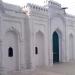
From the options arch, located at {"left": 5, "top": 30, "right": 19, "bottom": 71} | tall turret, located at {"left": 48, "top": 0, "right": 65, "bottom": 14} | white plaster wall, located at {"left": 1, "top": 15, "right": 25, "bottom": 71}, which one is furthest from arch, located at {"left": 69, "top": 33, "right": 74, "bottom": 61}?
arch, located at {"left": 5, "top": 30, "right": 19, "bottom": 71}

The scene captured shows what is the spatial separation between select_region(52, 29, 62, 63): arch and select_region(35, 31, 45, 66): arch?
6.91ft

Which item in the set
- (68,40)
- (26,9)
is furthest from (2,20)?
(68,40)

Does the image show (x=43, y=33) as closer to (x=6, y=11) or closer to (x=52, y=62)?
(x=52, y=62)

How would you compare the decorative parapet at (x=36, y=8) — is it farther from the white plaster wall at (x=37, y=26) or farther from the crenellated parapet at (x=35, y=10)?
the white plaster wall at (x=37, y=26)

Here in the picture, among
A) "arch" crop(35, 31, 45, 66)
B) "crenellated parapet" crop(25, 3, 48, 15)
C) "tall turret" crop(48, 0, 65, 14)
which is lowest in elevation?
"arch" crop(35, 31, 45, 66)

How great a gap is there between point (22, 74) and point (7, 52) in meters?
2.01

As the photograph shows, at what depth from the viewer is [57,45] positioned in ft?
58.0

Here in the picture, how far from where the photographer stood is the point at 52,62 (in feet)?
52.9

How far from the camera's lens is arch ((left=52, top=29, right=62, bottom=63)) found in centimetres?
1728

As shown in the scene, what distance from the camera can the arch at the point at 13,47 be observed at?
1264cm

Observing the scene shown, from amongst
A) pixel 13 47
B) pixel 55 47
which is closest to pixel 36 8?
pixel 13 47

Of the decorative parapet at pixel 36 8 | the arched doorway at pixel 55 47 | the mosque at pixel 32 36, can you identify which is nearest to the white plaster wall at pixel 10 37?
the mosque at pixel 32 36

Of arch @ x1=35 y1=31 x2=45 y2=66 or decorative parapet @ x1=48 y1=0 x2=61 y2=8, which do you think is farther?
decorative parapet @ x1=48 y1=0 x2=61 y2=8

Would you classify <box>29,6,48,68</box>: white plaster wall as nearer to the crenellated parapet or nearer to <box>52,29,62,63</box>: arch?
the crenellated parapet
